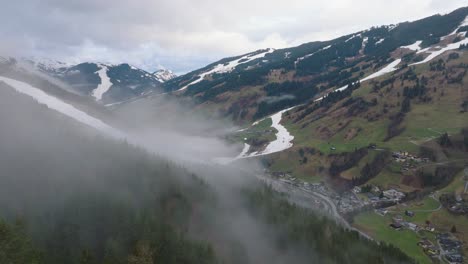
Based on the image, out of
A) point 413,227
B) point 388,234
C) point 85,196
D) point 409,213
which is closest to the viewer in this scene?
point 85,196

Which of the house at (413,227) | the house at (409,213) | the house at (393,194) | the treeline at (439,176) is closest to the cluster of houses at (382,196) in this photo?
the house at (393,194)

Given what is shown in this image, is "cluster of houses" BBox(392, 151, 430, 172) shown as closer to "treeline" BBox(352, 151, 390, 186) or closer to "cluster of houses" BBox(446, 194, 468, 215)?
"treeline" BBox(352, 151, 390, 186)

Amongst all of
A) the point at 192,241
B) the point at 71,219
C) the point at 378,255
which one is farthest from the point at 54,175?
the point at 378,255

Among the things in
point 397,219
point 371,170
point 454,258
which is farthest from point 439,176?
point 454,258

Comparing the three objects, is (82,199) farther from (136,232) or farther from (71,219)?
(136,232)

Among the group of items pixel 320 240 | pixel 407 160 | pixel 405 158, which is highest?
pixel 320 240

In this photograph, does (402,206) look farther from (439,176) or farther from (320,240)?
(320,240)
